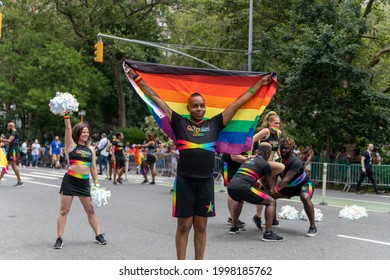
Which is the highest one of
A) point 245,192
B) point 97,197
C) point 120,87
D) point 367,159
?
point 120,87

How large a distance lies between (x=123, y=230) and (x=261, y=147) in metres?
2.68

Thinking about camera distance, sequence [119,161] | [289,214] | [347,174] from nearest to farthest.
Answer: [289,214]
[119,161]
[347,174]

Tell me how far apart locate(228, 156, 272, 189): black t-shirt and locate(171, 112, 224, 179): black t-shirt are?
262 cm

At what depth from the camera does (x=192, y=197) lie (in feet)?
16.1

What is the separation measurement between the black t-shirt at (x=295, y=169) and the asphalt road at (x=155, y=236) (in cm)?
84

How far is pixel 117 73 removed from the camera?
39.0 m

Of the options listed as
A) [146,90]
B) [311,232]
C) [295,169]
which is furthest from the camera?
[311,232]

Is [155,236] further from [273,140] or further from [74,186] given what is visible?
[273,140]

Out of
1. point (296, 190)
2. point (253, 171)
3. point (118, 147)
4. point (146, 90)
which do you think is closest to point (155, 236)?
point (253, 171)

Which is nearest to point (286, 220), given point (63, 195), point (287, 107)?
point (63, 195)

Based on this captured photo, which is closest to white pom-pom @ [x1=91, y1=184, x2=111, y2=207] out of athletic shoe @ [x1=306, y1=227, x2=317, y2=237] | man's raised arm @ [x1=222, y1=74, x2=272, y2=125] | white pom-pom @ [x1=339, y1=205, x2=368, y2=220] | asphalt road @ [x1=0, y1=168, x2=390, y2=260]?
asphalt road @ [x1=0, y1=168, x2=390, y2=260]

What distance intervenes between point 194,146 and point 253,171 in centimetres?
282

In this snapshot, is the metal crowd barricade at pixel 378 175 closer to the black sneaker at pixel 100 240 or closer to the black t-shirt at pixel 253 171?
the black t-shirt at pixel 253 171

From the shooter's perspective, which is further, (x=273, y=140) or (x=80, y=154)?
(x=273, y=140)
